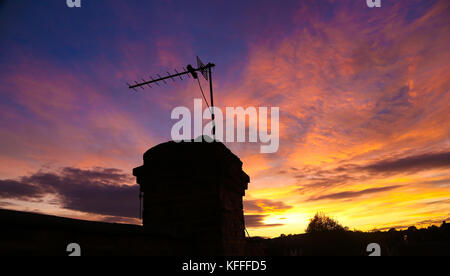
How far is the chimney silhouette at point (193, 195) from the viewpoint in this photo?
737 centimetres

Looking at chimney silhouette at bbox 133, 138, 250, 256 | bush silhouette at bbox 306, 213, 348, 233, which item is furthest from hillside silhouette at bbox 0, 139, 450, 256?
→ bush silhouette at bbox 306, 213, 348, 233

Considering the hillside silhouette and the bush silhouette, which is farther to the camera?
the bush silhouette

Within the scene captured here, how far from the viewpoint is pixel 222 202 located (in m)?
7.55

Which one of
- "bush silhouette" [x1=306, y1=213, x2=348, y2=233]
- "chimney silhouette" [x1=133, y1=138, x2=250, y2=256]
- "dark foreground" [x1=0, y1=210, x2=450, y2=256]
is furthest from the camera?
"bush silhouette" [x1=306, y1=213, x2=348, y2=233]

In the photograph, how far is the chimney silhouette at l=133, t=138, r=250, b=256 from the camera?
7.37 m

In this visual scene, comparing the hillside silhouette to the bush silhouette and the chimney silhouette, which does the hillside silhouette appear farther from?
the bush silhouette

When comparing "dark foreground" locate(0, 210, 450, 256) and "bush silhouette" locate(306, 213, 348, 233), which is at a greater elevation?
"dark foreground" locate(0, 210, 450, 256)
